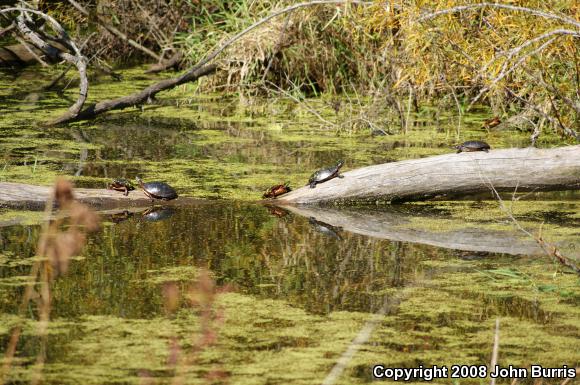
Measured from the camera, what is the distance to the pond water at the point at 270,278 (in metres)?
3.27

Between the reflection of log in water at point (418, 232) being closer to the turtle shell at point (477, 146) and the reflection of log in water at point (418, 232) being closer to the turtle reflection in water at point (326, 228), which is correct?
the turtle reflection in water at point (326, 228)

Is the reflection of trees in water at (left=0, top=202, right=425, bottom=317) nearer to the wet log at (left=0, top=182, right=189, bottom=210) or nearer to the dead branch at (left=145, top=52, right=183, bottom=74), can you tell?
the wet log at (left=0, top=182, right=189, bottom=210)

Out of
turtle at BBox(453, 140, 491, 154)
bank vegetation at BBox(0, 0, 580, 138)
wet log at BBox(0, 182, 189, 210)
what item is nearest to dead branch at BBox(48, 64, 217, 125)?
bank vegetation at BBox(0, 0, 580, 138)

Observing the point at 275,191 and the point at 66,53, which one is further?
the point at 66,53

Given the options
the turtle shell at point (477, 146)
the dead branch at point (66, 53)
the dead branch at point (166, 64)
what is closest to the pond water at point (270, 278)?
the turtle shell at point (477, 146)

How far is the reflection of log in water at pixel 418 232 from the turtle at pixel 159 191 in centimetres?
65

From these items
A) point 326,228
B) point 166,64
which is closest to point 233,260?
point 326,228

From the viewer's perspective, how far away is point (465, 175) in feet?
18.0

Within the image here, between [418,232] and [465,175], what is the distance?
577mm

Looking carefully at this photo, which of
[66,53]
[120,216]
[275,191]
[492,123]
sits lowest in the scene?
[120,216]

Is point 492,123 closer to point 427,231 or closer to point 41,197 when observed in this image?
point 427,231

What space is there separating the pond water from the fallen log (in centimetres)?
12

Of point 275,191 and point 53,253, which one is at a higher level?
point 53,253

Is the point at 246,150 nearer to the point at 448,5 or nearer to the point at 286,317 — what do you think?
the point at 448,5
